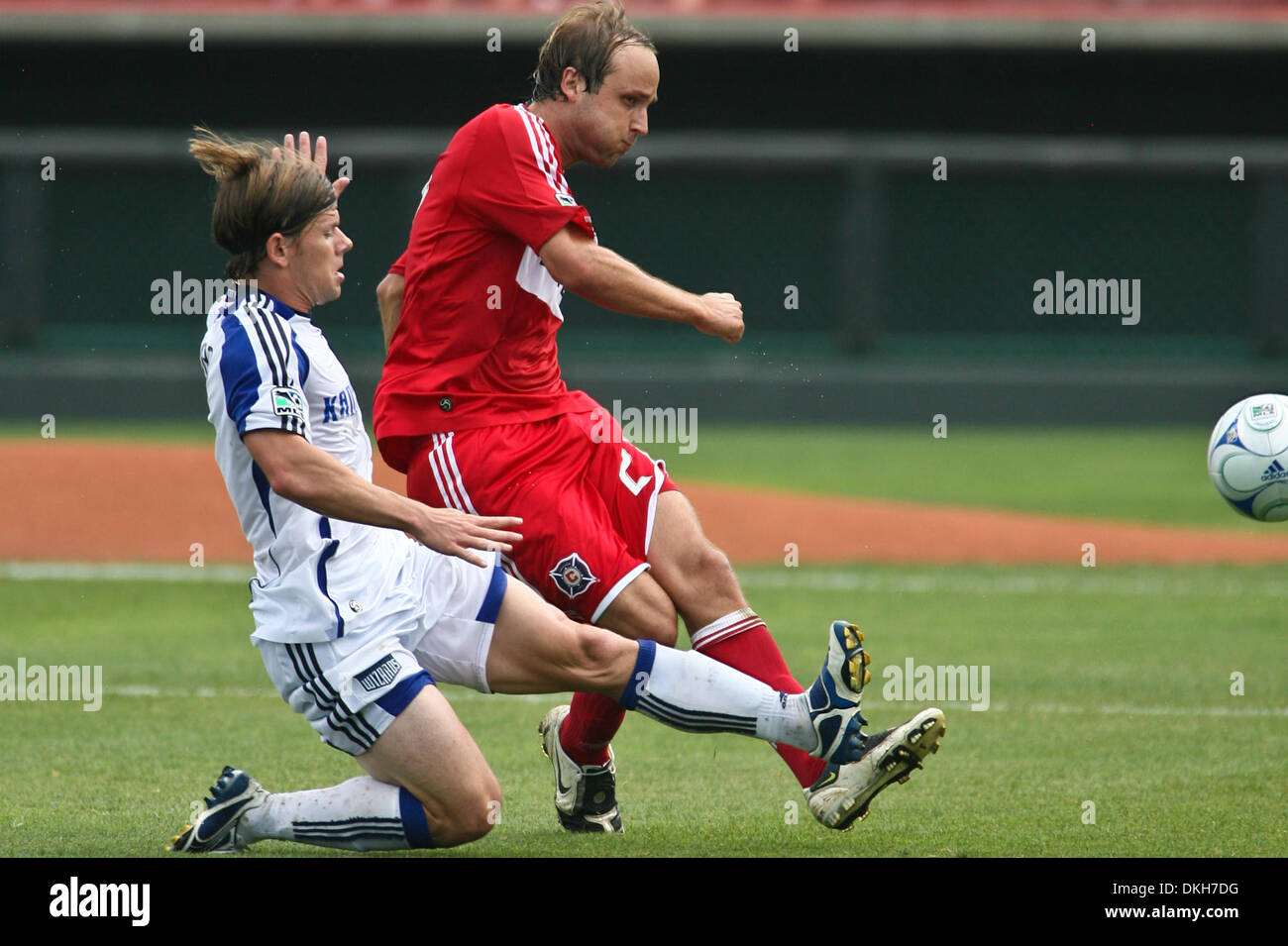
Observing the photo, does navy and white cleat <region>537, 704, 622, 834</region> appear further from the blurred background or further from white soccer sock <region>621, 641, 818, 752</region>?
the blurred background

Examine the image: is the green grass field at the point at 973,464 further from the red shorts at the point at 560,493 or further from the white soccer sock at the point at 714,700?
the white soccer sock at the point at 714,700

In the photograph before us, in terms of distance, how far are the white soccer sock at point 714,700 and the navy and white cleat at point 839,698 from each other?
3cm

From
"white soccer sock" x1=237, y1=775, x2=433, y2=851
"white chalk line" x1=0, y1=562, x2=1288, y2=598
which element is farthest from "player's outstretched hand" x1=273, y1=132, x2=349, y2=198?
"white chalk line" x1=0, y1=562, x2=1288, y2=598

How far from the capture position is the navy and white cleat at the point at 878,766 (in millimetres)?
4141

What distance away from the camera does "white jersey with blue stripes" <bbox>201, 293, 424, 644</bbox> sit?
3.88 metres

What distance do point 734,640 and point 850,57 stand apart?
16.8m

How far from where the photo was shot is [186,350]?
1759 cm

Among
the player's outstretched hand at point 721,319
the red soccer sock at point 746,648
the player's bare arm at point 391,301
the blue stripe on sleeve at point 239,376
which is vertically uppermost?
the player's bare arm at point 391,301

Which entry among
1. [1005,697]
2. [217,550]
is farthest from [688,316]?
[217,550]

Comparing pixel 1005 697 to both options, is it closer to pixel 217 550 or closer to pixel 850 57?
pixel 217 550

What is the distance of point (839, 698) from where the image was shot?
13.4 feet

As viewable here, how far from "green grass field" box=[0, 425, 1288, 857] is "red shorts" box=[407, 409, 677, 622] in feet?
2.48

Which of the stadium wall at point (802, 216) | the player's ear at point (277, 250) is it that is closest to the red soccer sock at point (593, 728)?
the player's ear at point (277, 250)

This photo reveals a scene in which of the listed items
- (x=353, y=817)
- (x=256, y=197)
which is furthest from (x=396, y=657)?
(x=256, y=197)
